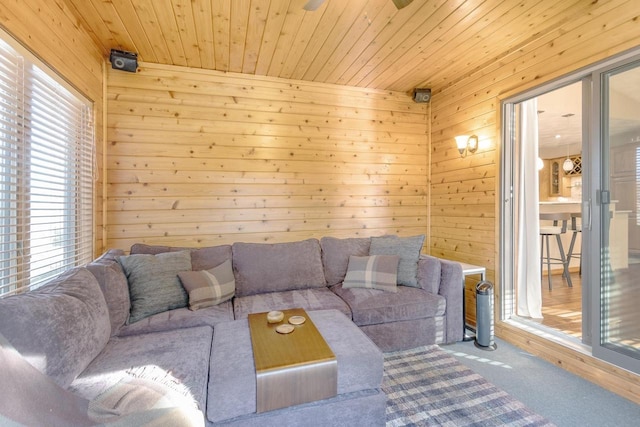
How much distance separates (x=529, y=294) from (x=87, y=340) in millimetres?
3542

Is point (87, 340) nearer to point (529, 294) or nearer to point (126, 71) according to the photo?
point (126, 71)

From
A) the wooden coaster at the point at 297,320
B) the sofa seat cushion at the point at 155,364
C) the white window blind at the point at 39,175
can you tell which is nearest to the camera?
the sofa seat cushion at the point at 155,364

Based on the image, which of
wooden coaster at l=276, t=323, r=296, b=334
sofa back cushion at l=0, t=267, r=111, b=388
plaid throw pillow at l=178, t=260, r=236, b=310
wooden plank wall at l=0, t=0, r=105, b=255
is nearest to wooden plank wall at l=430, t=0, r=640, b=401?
wooden coaster at l=276, t=323, r=296, b=334

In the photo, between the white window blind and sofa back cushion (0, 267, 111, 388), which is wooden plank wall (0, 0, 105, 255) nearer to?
the white window blind

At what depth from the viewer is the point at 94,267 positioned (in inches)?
75.4

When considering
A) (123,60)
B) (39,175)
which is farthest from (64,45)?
(39,175)

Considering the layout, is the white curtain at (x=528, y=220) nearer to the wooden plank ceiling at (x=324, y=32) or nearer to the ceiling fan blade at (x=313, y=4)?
the wooden plank ceiling at (x=324, y=32)

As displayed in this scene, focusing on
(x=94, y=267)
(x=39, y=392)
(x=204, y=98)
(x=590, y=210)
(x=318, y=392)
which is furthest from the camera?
(x=204, y=98)

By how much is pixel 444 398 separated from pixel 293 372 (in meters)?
1.11

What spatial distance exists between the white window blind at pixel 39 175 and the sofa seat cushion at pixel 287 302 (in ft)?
4.11

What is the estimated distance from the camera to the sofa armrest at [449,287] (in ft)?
8.73

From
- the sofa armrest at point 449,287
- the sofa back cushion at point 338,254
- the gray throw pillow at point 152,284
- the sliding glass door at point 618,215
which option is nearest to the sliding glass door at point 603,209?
the sliding glass door at point 618,215

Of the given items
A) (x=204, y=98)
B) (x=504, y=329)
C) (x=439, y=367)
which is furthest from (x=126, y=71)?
(x=504, y=329)

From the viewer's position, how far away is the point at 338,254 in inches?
118
